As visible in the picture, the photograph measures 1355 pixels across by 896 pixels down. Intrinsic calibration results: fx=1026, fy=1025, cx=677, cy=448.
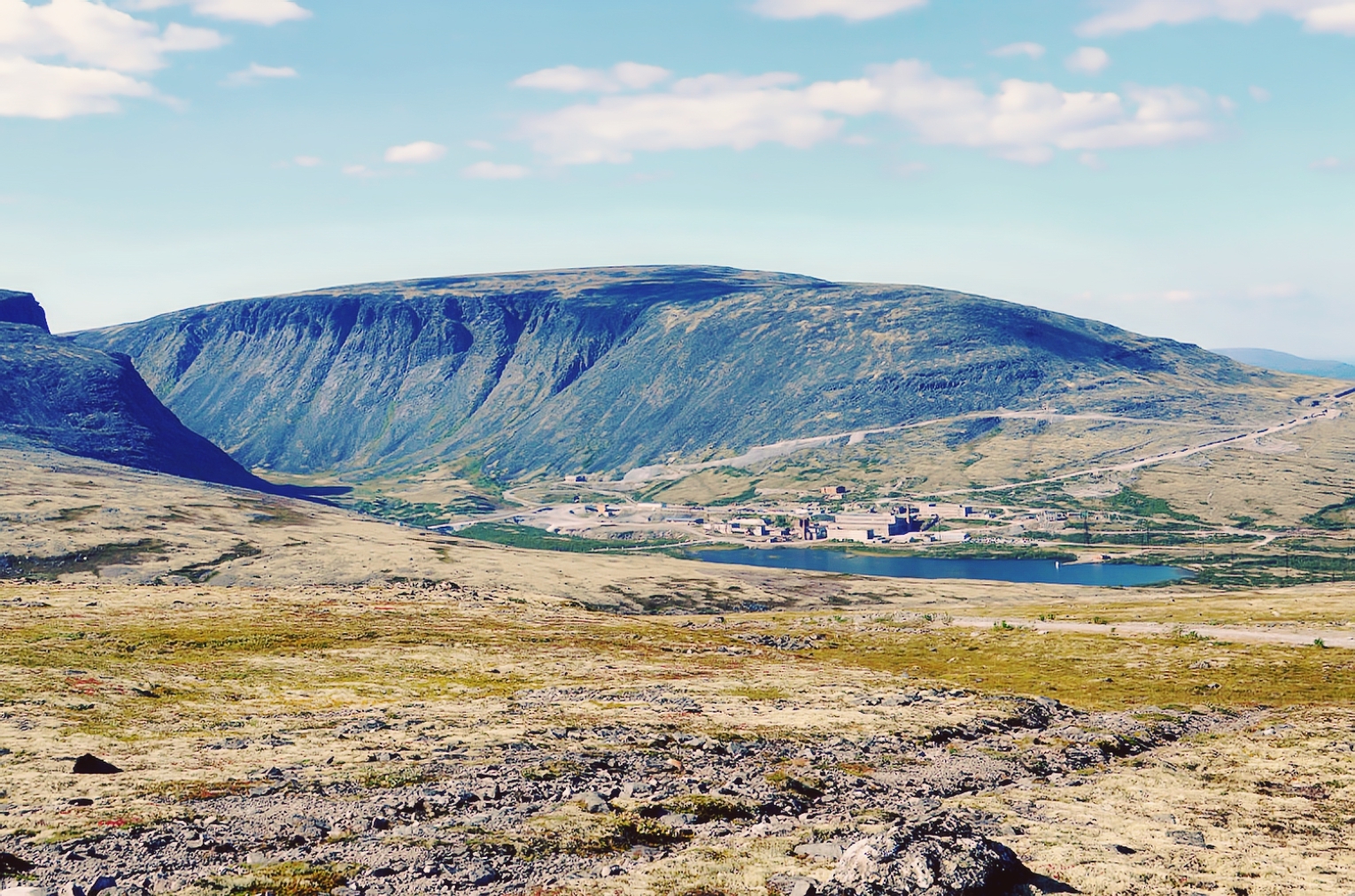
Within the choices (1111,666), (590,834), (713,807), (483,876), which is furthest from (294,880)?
(1111,666)

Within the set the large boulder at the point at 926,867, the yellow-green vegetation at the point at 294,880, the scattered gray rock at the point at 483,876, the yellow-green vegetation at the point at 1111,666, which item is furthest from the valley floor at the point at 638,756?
the large boulder at the point at 926,867

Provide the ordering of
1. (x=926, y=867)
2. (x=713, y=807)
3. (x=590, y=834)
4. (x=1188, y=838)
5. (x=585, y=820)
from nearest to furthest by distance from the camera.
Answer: (x=926, y=867) → (x=590, y=834) → (x=1188, y=838) → (x=585, y=820) → (x=713, y=807)

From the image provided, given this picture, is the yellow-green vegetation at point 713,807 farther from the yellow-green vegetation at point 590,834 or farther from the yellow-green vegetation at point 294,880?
the yellow-green vegetation at point 294,880

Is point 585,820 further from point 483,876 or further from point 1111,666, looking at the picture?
point 1111,666

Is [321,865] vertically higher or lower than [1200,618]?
higher

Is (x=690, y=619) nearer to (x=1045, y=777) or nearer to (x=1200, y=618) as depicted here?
(x=1200, y=618)

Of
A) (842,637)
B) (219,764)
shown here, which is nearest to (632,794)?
(219,764)
